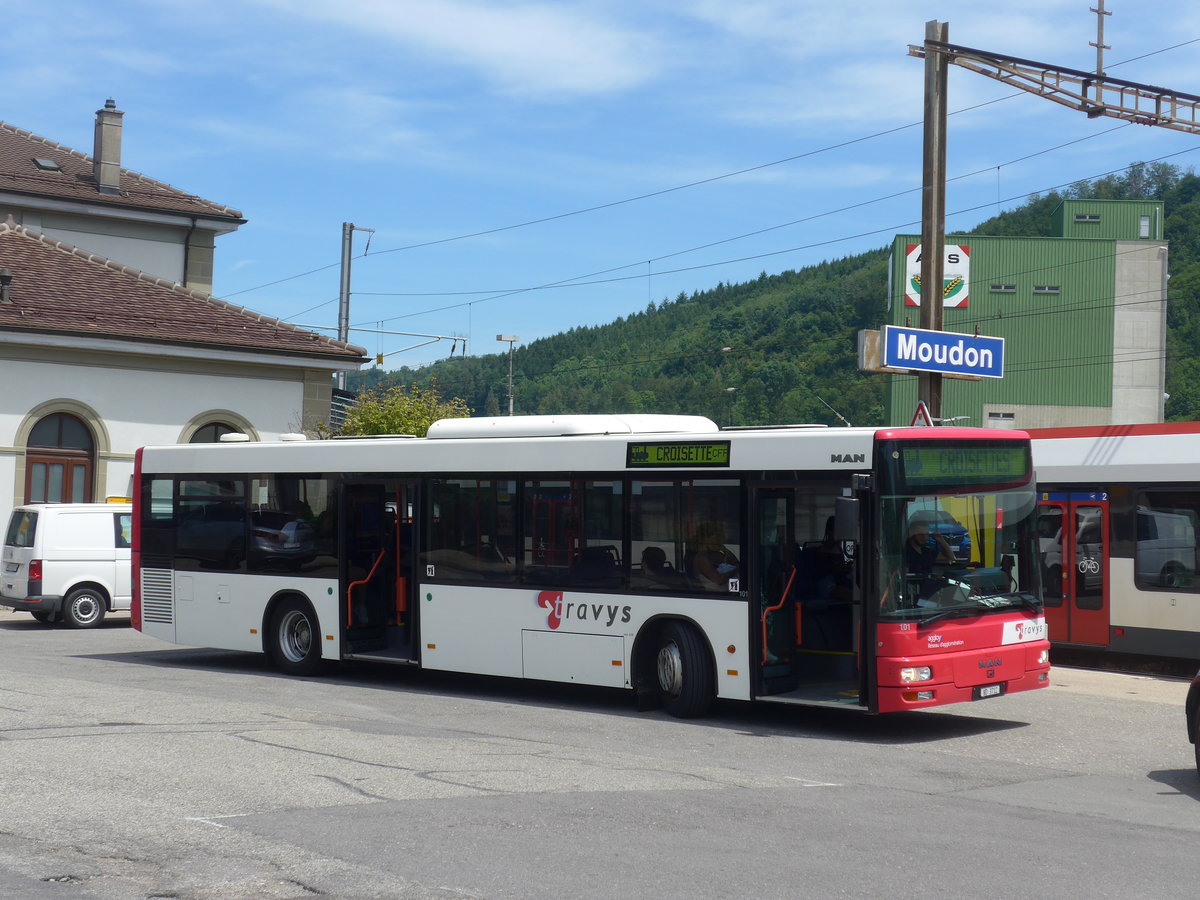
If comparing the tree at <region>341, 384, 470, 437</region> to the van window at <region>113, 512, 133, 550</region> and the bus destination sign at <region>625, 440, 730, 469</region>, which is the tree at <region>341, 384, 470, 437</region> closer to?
the van window at <region>113, 512, 133, 550</region>

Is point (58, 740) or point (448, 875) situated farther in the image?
point (58, 740)

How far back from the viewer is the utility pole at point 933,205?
708 inches

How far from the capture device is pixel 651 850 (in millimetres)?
7223

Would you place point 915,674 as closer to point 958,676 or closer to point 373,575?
point 958,676

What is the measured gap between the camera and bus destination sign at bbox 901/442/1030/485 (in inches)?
468

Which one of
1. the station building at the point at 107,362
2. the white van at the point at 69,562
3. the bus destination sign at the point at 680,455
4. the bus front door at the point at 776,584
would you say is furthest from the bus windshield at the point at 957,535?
the station building at the point at 107,362

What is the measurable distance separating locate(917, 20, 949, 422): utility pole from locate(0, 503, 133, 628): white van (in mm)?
12834

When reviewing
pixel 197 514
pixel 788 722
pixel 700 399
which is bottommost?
pixel 788 722

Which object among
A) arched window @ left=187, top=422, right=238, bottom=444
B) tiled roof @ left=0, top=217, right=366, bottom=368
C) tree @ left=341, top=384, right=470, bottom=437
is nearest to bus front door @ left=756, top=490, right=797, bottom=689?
tiled roof @ left=0, top=217, right=366, bottom=368

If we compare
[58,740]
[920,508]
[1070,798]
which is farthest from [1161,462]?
[58,740]

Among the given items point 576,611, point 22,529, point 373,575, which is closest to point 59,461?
point 22,529

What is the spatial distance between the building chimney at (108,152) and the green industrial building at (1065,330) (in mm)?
34386

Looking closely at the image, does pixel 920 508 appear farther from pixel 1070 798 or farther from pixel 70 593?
pixel 70 593

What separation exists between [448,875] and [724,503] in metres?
6.62
